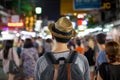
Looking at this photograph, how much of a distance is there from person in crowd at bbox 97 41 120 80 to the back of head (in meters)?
1.08

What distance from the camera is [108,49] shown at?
5973 mm

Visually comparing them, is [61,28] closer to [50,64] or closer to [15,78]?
A: [50,64]

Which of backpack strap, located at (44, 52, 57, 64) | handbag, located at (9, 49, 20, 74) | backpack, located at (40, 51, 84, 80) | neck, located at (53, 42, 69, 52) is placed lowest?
handbag, located at (9, 49, 20, 74)

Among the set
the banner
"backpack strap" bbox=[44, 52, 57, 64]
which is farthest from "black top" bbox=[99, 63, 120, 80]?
the banner

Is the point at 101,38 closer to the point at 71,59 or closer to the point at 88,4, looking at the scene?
the point at 71,59

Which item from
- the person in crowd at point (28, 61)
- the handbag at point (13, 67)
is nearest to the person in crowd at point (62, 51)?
the handbag at point (13, 67)

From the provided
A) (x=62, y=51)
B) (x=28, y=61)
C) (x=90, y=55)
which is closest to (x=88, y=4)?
(x=90, y=55)

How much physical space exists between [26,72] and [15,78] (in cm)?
45

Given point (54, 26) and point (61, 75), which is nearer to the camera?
point (61, 75)

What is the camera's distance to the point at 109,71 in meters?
5.87

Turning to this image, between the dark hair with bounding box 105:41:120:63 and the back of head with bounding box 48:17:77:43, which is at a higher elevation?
the back of head with bounding box 48:17:77:43

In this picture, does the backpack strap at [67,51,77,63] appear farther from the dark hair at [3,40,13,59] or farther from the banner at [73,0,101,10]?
the banner at [73,0,101,10]

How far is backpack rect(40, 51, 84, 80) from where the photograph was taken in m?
4.70

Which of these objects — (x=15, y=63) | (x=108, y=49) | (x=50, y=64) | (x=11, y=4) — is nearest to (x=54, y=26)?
(x=50, y=64)
